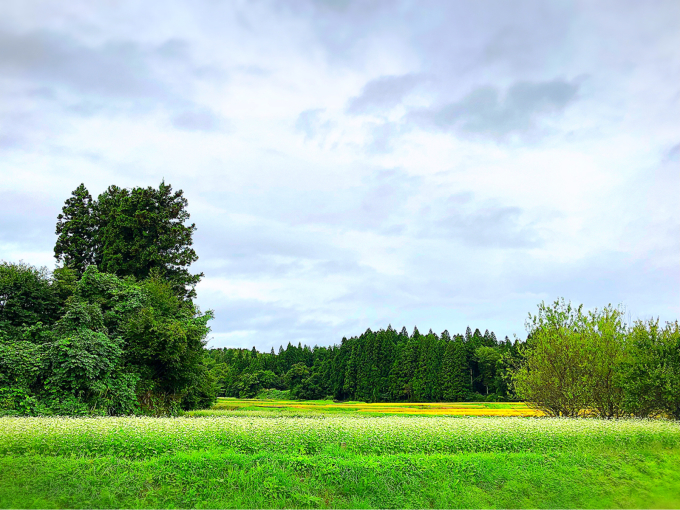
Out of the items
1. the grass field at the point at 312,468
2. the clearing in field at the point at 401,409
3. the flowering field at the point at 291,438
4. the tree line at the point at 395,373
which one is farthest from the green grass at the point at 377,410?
the tree line at the point at 395,373

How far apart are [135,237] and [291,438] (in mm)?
26454

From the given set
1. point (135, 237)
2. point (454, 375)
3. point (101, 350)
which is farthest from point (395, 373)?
point (101, 350)

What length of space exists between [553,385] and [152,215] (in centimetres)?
2993

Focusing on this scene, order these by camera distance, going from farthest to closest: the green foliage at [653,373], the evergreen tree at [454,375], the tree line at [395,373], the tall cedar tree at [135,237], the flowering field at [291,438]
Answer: the tree line at [395,373] → the evergreen tree at [454,375] → the tall cedar tree at [135,237] → the green foliage at [653,373] → the flowering field at [291,438]

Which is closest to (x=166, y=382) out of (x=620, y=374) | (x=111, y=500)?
(x=111, y=500)

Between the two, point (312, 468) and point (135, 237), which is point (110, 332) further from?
point (312, 468)

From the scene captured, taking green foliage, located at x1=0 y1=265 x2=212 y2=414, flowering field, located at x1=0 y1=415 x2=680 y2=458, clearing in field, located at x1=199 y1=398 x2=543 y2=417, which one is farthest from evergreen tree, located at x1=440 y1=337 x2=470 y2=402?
flowering field, located at x1=0 y1=415 x2=680 y2=458

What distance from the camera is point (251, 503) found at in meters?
9.08

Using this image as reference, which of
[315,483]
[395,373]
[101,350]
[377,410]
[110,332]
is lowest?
[377,410]

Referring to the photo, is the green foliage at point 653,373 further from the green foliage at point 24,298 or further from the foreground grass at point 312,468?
the green foliage at point 24,298

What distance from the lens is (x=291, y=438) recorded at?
40.2ft

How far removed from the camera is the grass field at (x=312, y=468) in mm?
9344

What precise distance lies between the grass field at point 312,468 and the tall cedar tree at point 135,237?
2086 cm

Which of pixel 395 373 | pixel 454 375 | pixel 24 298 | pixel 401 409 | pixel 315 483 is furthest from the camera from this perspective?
pixel 395 373
